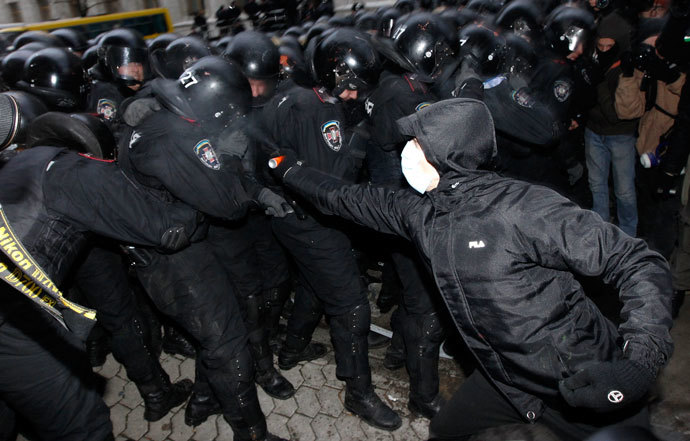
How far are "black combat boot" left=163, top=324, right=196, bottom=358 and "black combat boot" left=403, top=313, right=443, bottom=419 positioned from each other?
1969 millimetres

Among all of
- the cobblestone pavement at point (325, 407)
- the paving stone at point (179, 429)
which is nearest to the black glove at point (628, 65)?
the cobblestone pavement at point (325, 407)

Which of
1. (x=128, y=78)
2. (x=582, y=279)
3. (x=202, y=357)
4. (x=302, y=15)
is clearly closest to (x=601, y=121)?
(x=582, y=279)

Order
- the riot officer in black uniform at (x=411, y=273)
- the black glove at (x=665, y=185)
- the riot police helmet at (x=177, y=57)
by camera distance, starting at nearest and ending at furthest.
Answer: the riot officer in black uniform at (x=411, y=273) < the black glove at (x=665, y=185) < the riot police helmet at (x=177, y=57)

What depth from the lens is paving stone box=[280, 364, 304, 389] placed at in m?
3.65

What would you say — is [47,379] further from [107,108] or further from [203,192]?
[107,108]

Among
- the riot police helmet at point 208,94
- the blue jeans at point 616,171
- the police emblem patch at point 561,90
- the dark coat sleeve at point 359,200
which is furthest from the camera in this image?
the blue jeans at point 616,171

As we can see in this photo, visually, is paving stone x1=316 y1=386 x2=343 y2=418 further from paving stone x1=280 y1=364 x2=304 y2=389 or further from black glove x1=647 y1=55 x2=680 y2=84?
black glove x1=647 y1=55 x2=680 y2=84

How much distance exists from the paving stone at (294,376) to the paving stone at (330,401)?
0.20 metres

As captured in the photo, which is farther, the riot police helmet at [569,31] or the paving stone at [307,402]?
the riot police helmet at [569,31]

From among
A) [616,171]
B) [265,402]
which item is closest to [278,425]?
[265,402]

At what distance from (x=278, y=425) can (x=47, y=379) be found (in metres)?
1.54

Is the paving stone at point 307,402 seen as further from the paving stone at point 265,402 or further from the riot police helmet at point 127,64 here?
the riot police helmet at point 127,64

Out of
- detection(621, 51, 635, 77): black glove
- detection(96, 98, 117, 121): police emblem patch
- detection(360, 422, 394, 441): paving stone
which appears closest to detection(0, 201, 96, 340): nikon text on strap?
detection(360, 422, 394, 441): paving stone

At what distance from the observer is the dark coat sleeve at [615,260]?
154cm
